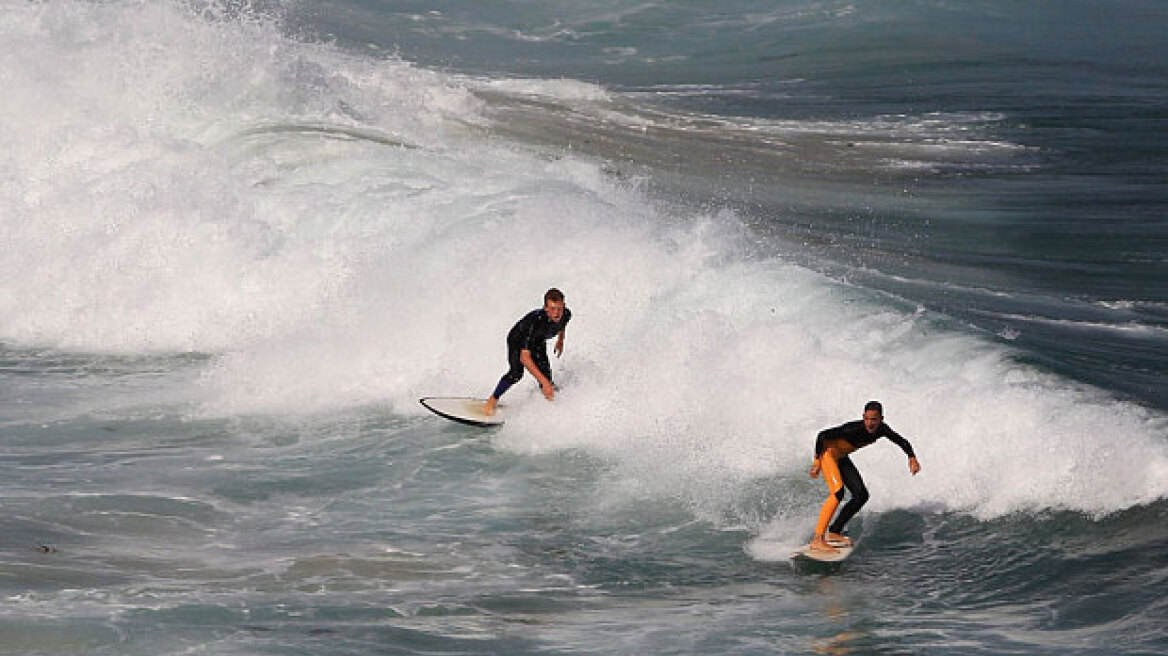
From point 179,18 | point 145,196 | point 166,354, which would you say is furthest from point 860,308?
point 179,18

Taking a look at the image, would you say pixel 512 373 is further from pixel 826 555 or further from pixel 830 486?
pixel 826 555

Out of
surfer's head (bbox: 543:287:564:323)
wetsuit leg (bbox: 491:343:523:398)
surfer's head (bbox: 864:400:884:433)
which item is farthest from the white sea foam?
surfer's head (bbox: 864:400:884:433)

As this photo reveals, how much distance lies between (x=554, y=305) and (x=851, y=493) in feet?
12.0

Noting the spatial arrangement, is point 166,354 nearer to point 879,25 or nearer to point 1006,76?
point 1006,76

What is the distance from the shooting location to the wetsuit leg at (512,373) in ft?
49.8

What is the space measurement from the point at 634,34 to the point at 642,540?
3795cm

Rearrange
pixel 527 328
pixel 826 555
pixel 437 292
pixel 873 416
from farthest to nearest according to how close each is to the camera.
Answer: pixel 437 292
pixel 527 328
pixel 826 555
pixel 873 416

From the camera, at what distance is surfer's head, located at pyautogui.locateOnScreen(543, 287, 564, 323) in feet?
48.1

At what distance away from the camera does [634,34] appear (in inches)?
1941

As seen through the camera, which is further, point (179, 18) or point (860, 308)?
point (179, 18)

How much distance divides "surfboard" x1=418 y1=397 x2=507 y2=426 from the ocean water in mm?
195

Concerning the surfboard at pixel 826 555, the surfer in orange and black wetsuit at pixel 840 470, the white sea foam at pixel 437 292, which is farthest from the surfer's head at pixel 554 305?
the surfboard at pixel 826 555

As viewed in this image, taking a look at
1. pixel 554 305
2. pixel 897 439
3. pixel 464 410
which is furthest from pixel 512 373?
pixel 897 439

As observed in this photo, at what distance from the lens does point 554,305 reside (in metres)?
14.7
